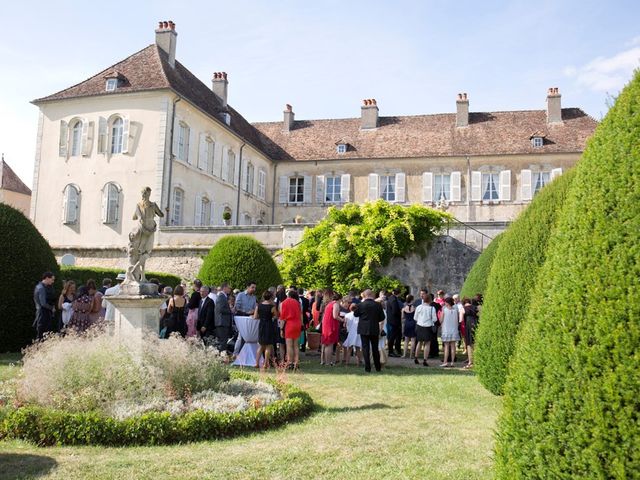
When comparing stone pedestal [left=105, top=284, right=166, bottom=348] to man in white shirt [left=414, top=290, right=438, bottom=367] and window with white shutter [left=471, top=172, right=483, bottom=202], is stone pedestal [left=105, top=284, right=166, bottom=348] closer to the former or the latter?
man in white shirt [left=414, top=290, right=438, bottom=367]

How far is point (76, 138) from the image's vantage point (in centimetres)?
2731

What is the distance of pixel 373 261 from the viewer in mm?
20953

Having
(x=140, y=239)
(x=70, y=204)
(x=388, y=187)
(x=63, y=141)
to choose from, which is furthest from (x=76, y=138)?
(x=140, y=239)

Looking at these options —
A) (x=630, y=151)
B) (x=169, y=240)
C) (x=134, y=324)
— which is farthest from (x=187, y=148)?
(x=630, y=151)

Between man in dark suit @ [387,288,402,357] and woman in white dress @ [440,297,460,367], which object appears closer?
woman in white dress @ [440,297,460,367]

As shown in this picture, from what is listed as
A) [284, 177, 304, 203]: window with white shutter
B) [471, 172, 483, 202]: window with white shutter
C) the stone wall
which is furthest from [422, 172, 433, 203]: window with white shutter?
the stone wall

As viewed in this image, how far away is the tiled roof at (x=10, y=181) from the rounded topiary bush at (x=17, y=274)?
32.5 metres

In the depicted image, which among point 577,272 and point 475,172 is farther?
point 475,172

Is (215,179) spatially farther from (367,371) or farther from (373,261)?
(367,371)

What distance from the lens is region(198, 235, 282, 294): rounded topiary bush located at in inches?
606

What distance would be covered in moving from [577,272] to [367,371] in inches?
345

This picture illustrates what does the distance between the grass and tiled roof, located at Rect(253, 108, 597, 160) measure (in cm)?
2663

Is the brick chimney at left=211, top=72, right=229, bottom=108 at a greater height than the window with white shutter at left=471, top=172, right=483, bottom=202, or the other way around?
the brick chimney at left=211, top=72, right=229, bottom=108

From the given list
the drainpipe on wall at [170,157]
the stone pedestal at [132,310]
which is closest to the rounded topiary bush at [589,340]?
the stone pedestal at [132,310]
